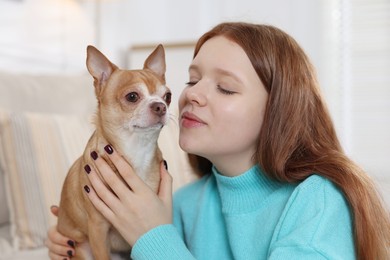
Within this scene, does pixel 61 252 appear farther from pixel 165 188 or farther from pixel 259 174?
pixel 259 174

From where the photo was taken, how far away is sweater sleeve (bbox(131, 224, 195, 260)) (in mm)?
1122

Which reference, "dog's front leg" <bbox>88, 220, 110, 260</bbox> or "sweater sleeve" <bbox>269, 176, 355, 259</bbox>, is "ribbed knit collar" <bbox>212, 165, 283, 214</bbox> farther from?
"dog's front leg" <bbox>88, 220, 110, 260</bbox>

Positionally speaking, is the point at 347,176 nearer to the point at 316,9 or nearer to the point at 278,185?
the point at 278,185

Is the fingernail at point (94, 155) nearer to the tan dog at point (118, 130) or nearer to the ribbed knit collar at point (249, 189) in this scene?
the tan dog at point (118, 130)

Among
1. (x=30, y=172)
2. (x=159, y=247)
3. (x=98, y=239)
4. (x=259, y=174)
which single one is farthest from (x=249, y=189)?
(x=30, y=172)

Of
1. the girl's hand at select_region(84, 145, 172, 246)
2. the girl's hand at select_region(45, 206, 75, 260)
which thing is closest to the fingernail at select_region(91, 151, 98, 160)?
the girl's hand at select_region(84, 145, 172, 246)

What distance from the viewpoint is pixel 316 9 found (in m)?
3.10

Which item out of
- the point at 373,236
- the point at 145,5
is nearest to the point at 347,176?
the point at 373,236

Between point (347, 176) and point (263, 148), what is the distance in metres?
0.21

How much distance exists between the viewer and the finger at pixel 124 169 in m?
1.14

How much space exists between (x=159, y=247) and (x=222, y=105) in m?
0.35

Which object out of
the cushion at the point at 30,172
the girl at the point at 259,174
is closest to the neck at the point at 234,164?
the girl at the point at 259,174

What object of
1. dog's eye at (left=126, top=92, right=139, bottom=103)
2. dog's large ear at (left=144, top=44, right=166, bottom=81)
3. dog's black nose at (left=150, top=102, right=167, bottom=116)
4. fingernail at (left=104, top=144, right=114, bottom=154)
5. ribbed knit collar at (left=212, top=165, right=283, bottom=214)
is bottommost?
ribbed knit collar at (left=212, top=165, right=283, bottom=214)

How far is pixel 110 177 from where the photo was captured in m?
1.15
